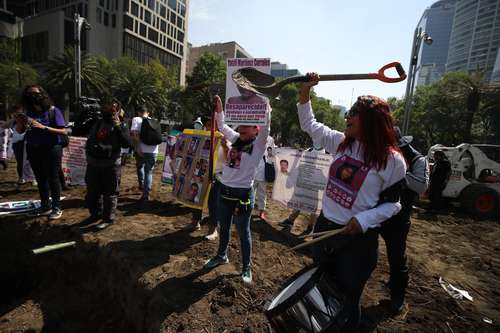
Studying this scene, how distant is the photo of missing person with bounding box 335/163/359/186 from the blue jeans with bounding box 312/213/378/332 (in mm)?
329

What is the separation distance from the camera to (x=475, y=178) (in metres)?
8.34

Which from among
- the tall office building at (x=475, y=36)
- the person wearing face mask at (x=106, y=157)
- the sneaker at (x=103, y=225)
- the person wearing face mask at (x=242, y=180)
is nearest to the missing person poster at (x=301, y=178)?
the person wearing face mask at (x=242, y=180)

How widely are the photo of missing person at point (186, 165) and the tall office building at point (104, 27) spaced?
59.5m

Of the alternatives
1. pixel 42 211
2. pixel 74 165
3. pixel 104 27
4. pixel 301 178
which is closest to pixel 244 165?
pixel 301 178

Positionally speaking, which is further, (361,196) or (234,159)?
(234,159)

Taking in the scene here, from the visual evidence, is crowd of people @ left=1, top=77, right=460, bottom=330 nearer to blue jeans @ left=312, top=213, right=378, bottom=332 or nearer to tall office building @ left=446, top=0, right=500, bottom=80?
blue jeans @ left=312, top=213, right=378, bottom=332

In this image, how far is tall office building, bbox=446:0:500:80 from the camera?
229ft

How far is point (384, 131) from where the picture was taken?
74.0 inches

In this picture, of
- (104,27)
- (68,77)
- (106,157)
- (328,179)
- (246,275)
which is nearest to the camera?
(328,179)

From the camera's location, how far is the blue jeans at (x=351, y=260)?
6.25ft

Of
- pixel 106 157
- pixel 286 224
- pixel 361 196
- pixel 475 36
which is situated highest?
pixel 475 36

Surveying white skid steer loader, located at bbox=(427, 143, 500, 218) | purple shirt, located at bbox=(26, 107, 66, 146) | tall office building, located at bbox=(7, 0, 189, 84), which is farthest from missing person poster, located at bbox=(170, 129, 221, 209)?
tall office building, located at bbox=(7, 0, 189, 84)

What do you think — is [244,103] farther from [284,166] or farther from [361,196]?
[284,166]

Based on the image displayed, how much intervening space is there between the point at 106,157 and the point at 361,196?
3743mm
